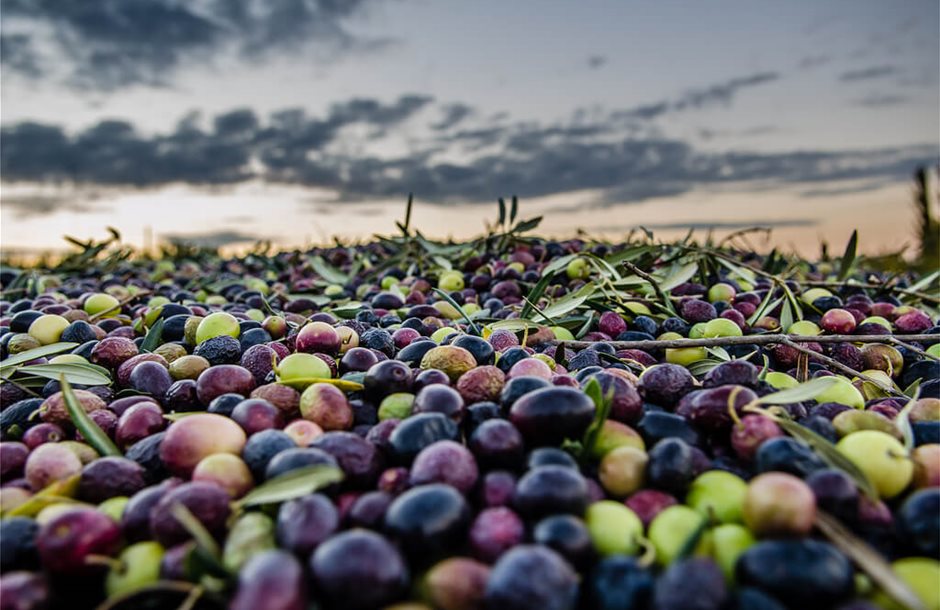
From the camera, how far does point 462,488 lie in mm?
1123

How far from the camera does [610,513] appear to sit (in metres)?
1.08

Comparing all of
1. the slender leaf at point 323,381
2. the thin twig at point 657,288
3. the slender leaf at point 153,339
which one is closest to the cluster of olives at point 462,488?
the slender leaf at point 323,381

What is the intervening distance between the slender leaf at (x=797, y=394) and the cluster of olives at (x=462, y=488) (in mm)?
30

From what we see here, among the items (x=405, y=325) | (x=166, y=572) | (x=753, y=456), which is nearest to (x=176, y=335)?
(x=405, y=325)

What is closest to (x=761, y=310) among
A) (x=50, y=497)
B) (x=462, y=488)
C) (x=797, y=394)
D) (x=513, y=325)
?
(x=513, y=325)

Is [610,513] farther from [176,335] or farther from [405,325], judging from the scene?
[176,335]

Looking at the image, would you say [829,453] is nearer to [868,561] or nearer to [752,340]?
→ [868,561]

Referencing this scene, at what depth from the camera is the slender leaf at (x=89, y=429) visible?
141 centimetres

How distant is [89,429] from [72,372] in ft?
1.71

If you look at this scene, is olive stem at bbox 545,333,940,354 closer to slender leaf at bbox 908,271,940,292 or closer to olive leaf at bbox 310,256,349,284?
slender leaf at bbox 908,271,940,292

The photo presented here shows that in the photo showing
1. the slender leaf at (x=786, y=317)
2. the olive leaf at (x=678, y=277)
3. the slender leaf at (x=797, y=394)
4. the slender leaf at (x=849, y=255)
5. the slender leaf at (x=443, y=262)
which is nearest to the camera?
the slender leaf at (x=797, y=394)

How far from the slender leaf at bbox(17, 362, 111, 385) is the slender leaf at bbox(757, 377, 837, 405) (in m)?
1.77

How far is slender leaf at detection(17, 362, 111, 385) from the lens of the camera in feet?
6.04

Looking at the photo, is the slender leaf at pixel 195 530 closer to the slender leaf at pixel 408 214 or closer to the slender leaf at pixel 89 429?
the slender leaf at pixel 89 429
